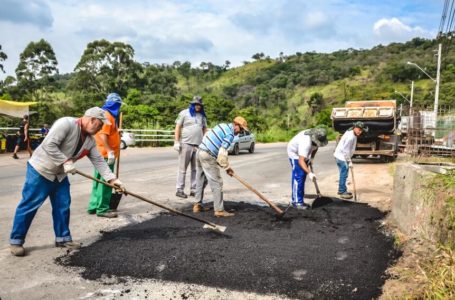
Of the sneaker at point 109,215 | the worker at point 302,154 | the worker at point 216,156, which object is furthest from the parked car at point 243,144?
the sneaker at point 109,215

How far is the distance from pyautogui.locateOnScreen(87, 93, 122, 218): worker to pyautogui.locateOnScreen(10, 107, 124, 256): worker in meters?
1.35

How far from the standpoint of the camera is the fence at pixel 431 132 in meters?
13.8

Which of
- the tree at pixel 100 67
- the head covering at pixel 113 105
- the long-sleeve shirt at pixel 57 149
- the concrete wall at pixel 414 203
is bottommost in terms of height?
the concrete wall at pixel 414 203

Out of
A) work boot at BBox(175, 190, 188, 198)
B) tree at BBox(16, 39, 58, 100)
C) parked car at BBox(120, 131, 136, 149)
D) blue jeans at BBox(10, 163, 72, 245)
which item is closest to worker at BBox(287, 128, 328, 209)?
work boot at BBox(175, 190, 188, 198)

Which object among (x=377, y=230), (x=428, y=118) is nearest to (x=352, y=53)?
(x=428, y=118)

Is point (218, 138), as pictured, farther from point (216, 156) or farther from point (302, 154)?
point (302, 154)

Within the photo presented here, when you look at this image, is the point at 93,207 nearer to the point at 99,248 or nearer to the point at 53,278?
the point at 99,248

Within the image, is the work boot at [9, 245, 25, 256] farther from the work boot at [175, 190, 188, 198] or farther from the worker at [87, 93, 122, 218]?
the work boot at [175, 190, 188, 198]

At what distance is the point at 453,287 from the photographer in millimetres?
3242

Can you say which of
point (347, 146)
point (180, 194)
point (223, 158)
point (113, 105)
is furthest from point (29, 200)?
point (347, 146)

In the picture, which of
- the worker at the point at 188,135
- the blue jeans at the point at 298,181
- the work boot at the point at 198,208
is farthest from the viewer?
the worker at the point at 188,135

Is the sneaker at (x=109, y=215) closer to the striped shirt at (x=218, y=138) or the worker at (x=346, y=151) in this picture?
the striped shirt at (x=218, y=138)

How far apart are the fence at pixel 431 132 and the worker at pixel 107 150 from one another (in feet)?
34.5

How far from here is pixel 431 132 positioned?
50.1 feet
